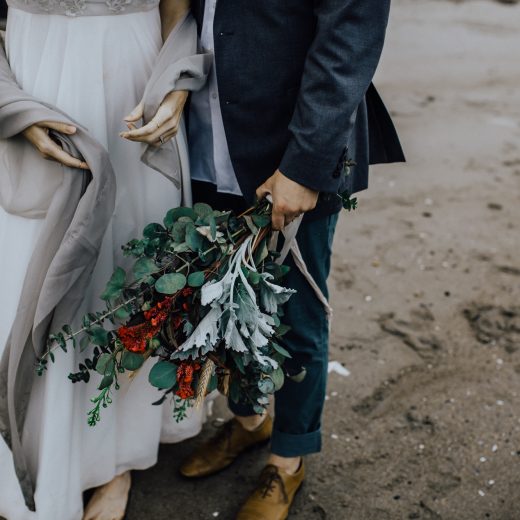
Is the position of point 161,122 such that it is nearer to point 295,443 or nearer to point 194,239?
point 194,239

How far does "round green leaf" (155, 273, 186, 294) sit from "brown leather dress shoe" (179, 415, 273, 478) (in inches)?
39.0

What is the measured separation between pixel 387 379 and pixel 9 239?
1.68m

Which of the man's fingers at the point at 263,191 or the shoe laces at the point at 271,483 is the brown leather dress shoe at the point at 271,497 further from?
the man's fingers at the point at 263,191

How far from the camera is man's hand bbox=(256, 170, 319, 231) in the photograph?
196 centimetres

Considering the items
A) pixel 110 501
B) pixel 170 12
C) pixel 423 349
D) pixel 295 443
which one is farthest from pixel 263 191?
pixel 423 349

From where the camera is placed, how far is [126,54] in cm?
204

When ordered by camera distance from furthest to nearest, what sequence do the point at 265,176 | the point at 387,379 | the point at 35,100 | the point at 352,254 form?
the point at 352,254 < the point at 387,379 < the point at 265,176 < the point at 35,100

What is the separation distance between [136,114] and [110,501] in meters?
1.26

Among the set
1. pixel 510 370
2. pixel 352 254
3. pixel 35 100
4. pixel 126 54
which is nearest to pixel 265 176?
pixel 126 54

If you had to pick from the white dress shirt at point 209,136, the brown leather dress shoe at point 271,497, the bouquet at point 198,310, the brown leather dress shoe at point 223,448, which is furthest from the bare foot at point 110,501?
the white dress shirt at point 209,136

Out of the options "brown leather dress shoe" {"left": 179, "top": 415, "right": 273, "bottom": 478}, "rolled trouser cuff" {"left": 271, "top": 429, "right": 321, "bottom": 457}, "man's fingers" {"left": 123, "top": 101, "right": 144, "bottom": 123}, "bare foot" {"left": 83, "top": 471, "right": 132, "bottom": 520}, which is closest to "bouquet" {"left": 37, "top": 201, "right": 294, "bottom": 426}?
"man's fingers" {"left": 123, "top": 101, "right": 144, "bottom": 123}

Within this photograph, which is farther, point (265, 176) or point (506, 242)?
point (506, 242)

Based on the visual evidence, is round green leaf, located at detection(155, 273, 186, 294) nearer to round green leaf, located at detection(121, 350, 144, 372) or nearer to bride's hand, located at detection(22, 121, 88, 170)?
round green leaf, located at detection(121, 350, 144, 372)

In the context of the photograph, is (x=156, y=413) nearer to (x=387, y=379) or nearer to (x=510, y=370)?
(x=387, y=379)
